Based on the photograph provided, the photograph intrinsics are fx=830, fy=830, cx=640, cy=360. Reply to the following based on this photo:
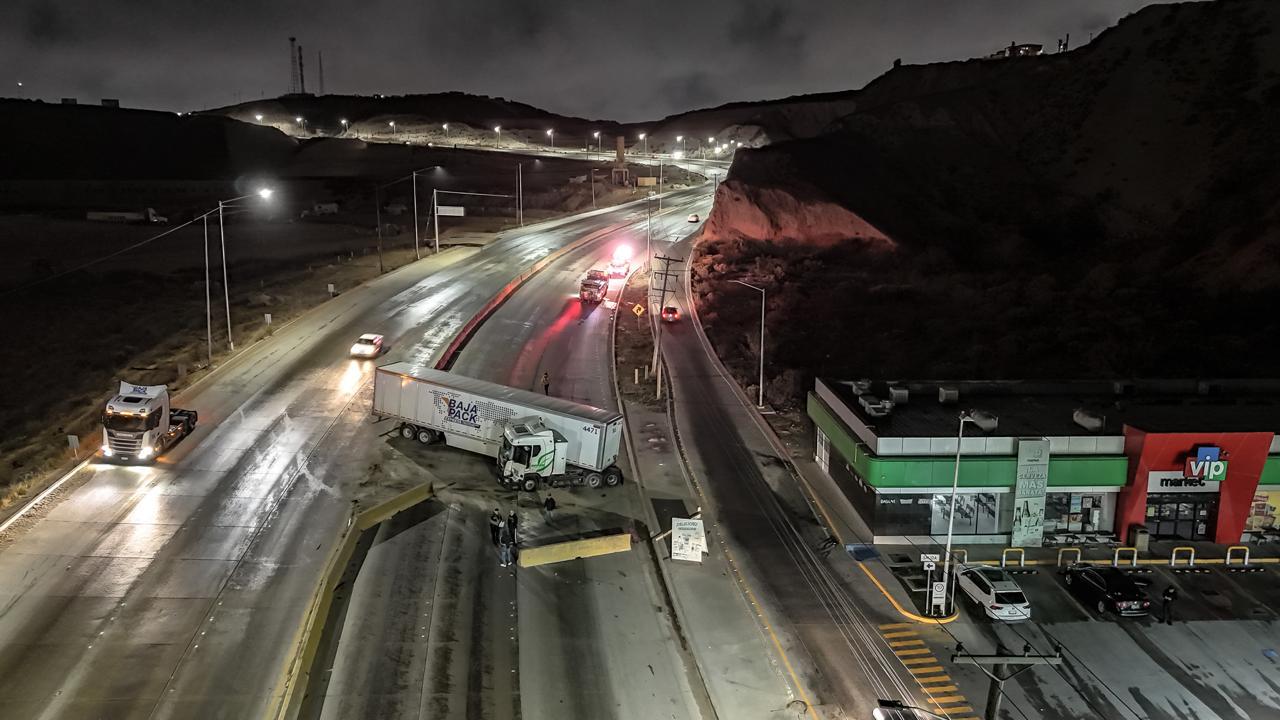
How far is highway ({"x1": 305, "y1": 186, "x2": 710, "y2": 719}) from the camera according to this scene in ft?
72.8

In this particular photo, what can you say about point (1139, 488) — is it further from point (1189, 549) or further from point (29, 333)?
point (29, 333)

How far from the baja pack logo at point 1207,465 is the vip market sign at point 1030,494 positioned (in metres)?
5.23

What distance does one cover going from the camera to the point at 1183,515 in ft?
108

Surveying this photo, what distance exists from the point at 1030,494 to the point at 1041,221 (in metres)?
66.1

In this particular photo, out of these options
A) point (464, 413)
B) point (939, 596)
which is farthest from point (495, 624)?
point (939, 596)

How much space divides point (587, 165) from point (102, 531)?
128116mm

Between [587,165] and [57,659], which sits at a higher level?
[587,165]

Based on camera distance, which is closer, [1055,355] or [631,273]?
[1055,355]

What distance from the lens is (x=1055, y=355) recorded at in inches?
2195

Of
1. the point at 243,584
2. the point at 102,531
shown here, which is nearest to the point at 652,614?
the point at 243,584

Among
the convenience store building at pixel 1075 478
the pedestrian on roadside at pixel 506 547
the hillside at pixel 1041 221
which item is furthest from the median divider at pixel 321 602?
the hillside at pixel 1041 221

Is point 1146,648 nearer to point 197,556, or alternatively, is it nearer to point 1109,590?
point 1109,590

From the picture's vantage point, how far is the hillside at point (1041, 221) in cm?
5834

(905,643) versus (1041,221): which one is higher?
(1041,221)
